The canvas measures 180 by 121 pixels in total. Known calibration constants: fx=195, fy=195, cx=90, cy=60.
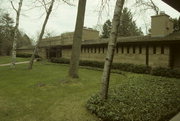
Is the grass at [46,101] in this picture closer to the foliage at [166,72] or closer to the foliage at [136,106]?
the foliage at [136,106]

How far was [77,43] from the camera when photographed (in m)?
12.7

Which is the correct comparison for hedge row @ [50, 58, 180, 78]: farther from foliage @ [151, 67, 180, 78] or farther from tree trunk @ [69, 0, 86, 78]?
tree trunk @ [69, 0, 86, 78]

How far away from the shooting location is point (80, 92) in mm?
9828

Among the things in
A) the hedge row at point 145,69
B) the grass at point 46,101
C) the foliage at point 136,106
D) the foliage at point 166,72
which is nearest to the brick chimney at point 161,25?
the hedge row at point 145,69

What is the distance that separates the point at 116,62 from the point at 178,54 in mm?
6369

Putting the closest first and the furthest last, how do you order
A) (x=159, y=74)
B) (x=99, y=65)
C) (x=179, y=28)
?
(x=159, y=74) → (x=99, y=65) → (x=179, y=28)

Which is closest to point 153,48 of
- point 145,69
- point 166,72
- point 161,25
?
point 145,69

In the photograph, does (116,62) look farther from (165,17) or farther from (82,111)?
(82,111)

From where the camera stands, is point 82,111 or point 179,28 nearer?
point 82,111

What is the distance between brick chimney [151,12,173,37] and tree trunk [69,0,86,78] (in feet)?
27.4

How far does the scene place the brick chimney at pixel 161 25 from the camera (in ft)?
58.4

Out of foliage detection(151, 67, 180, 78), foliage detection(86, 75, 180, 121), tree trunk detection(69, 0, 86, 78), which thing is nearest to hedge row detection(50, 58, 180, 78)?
foliage detection(151, 67, 180, 78)

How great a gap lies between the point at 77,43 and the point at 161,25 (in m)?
9.29

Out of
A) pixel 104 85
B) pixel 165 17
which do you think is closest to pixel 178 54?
pixel 165 17
